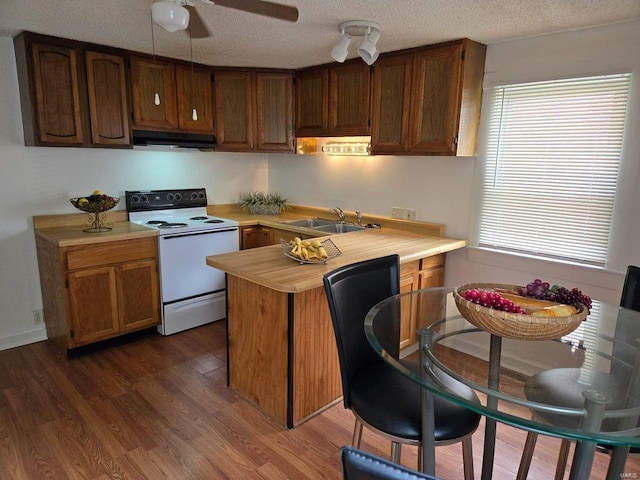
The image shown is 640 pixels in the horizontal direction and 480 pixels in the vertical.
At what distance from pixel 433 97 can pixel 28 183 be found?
2976 mm

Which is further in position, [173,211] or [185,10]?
[173,211]

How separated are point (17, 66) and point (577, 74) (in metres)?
3.67

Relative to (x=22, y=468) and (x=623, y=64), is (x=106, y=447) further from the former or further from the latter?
(x=623, y=64)

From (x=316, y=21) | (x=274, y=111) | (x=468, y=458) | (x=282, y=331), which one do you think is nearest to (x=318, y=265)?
→ (x=282, y=331)

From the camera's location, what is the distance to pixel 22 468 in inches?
78.3

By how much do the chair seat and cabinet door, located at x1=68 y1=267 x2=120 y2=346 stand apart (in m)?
2.17

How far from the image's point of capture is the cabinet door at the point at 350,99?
10.8ft

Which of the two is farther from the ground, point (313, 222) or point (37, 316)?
point (313, 222)

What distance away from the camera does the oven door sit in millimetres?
3336

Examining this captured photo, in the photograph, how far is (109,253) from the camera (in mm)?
3055

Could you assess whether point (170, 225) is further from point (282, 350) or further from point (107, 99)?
point (282, 350)

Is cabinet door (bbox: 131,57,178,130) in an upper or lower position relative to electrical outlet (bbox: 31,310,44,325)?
upper

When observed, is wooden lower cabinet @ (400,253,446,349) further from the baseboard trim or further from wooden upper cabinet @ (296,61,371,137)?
the baseboard trim

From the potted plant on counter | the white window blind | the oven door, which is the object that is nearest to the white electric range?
the oven door
